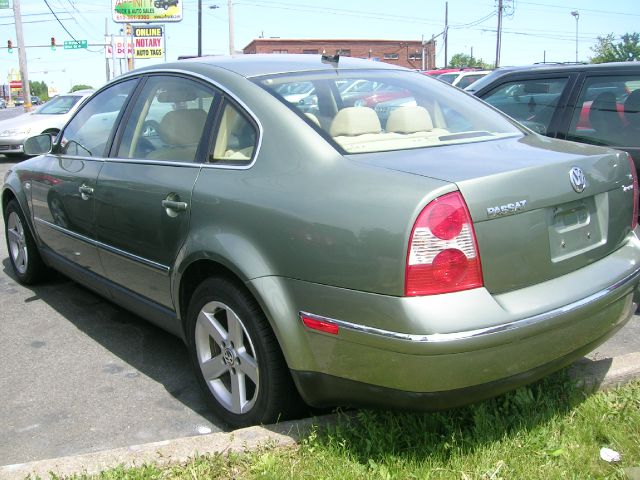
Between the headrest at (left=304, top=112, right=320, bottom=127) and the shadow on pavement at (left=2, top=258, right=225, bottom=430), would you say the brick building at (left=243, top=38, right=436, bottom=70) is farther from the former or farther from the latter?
the headrest at (left=304, top=112, right=320, bottom=127)

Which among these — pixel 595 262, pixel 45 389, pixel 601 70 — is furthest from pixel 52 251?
pixel 601 70

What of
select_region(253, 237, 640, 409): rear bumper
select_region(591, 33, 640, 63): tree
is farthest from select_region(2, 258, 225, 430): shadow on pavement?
select_region(591, 33, 640, 63): tree

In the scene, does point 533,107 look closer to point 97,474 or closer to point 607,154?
point 607,154

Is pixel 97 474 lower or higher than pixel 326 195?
lower

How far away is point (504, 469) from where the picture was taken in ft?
7.86

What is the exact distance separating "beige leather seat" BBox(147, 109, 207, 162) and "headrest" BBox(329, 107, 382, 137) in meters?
0.71

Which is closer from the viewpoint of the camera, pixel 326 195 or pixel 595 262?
pixel 326 195

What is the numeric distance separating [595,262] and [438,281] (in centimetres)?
86

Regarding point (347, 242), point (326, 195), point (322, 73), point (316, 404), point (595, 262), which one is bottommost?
point (316, 404)

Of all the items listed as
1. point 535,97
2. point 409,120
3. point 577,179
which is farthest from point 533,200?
point 535,97

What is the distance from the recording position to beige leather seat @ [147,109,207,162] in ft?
10.4

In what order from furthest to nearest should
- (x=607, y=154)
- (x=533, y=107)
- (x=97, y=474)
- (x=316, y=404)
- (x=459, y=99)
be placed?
(x=533, y=107), (x=459, y=99), (x=607, y=154), (x=316, y=404), (x=97, y=474)

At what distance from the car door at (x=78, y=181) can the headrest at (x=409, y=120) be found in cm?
161

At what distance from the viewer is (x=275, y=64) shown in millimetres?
3330
